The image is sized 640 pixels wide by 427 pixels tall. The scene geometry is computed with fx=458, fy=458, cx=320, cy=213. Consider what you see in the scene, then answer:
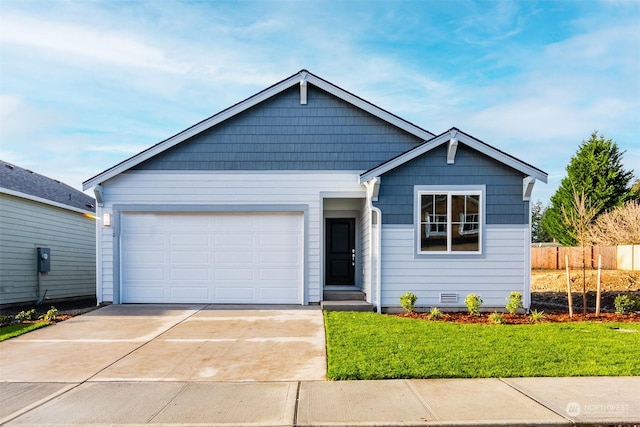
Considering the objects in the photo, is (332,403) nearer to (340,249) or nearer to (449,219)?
(449,219)

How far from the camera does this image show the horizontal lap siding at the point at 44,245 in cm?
1317

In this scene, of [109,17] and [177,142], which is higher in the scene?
[109,17]

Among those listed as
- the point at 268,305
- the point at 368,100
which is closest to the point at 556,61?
the point at 368,100

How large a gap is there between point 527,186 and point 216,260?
311 inches

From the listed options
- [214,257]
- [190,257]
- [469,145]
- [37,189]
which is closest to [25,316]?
[190,257]

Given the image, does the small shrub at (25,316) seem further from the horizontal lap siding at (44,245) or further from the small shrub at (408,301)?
the small shrub at (408,301)

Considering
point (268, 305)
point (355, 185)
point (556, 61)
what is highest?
point (556, 61)

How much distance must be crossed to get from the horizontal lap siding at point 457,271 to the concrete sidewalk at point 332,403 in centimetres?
518

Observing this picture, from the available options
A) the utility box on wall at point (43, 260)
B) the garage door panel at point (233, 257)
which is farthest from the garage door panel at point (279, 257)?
the utility box on wall at point (43, 260)

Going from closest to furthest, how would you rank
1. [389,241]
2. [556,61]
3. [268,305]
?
1. [389,241]
2. [268,305]
3. [556,61]

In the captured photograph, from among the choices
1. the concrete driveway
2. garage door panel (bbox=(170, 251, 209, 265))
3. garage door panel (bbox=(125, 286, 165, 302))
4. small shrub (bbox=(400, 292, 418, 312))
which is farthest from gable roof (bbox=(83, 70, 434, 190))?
small shrub (bbox=(400, 292, 418, 312))

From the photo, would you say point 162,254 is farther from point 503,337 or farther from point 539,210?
point 539,210

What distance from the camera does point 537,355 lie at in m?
6.73

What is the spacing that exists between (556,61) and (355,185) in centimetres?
804
